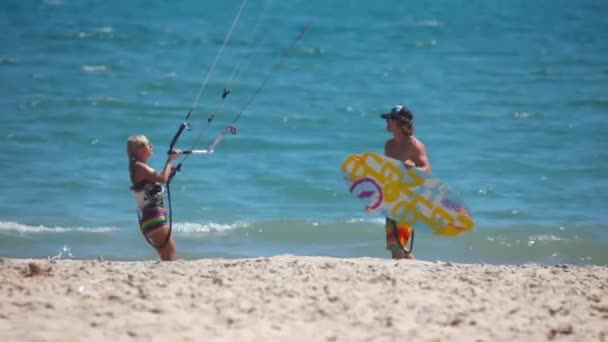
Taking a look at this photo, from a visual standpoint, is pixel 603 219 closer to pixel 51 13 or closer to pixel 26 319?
pixel 26 319

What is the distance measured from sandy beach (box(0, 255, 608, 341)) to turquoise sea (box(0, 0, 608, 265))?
3.23 metres

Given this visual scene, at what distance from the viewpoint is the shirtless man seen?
25.9 feet

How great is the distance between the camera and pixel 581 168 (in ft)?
45.1

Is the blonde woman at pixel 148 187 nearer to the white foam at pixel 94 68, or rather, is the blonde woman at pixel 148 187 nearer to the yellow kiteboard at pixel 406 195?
the yellow kiteboard at pixel 406 195

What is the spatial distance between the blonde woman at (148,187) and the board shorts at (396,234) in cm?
169

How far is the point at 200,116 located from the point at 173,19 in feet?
38.6

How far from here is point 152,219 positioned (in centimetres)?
788

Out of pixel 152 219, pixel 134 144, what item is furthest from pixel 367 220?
pixel 134 144

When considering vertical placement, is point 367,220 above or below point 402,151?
below

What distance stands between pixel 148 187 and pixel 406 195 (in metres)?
1.95

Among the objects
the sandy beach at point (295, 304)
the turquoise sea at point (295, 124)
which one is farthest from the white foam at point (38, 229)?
the sandy beach at point (295, 304)

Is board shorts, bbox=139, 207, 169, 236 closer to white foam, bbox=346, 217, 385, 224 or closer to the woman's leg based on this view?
the woman's leg

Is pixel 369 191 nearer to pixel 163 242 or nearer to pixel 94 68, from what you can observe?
pixel 163 242

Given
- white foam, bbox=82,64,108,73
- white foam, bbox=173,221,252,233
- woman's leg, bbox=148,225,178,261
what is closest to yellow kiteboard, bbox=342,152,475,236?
woman's leg, bbox=148,225,178,261
